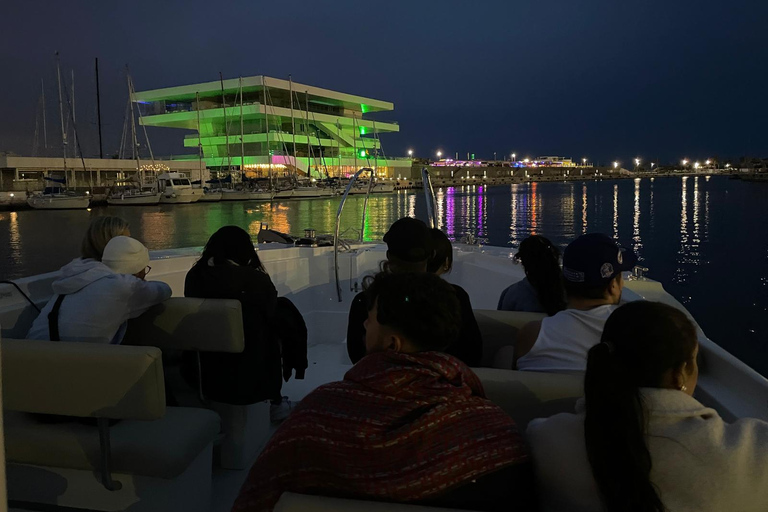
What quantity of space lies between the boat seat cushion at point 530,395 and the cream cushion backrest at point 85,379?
959mm

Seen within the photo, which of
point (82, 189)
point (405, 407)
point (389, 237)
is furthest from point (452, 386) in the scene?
point (82, 189)

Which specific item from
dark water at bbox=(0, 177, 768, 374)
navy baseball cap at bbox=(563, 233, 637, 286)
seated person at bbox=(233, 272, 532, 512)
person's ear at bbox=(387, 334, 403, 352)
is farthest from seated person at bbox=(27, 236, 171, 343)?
dark water at bbox=(0, 177, 768, 374)

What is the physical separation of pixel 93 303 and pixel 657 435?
6.15 feet

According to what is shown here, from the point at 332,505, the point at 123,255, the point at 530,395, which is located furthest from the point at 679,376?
the point at 123,255

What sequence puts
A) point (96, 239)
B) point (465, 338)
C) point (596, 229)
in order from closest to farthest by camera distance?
point (465, 338), point (96, 239), point (596, 229)

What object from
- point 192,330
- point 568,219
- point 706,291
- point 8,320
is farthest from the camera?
point 568,219

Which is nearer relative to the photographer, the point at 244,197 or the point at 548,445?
the point at 548,445

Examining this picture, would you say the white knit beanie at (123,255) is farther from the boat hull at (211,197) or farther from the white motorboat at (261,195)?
the boat hull at (211,197)

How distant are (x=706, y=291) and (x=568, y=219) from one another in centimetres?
1928

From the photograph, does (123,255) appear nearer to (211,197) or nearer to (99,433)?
(99,433)

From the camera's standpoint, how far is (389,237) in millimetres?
2336

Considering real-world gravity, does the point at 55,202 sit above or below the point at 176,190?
below

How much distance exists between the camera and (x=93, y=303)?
2.05m

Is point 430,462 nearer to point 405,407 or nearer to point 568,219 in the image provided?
point 405,407
